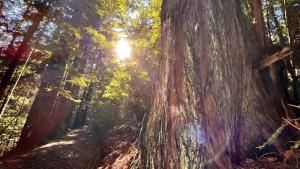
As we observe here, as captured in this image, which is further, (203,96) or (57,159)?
(57,159)

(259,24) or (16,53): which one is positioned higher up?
(16,53)

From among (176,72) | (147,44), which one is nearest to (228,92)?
(176,72)

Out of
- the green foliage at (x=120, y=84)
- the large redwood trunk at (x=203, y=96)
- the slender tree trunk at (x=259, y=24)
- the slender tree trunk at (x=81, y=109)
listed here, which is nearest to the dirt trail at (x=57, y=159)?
the green foliage at (x=120, y=84)

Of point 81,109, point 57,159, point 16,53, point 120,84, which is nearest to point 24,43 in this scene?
point 16,53

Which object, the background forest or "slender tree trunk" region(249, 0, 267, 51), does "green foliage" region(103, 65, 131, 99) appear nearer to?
the background forest

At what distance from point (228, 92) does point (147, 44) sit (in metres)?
5.25

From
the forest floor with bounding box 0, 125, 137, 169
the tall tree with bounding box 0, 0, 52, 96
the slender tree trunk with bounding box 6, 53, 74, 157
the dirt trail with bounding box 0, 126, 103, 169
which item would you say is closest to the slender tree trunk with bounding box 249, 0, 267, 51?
the forest floor with bounding box 0, 125, 137, 169

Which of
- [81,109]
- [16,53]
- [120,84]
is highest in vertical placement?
[16,53]

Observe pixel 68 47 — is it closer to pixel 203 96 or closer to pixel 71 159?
pixel 71 159

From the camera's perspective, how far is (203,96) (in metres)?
3.46

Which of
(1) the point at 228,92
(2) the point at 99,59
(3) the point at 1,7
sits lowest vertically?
(1) the point at 228,92

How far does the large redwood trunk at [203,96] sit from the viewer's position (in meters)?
3.33

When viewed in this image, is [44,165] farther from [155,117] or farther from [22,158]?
[155,117]

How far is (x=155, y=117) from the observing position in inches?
148
